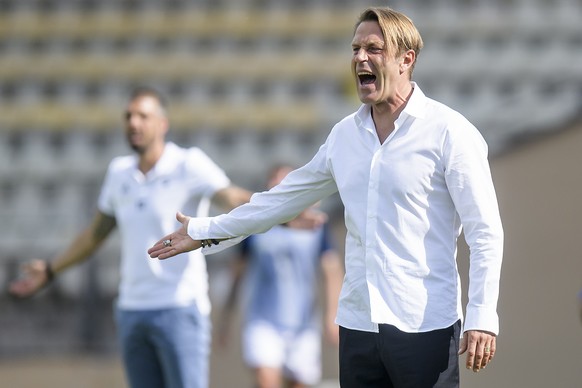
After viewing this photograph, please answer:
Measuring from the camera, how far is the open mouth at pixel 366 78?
12.2ft

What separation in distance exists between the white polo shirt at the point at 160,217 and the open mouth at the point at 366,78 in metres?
2.08

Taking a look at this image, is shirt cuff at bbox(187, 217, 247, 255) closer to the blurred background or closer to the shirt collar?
the shirt collar

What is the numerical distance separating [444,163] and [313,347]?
14.9 ft

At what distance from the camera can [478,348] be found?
349 centimetres

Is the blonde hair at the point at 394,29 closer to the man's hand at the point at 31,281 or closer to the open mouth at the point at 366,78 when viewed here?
the open mouth at the point at 366,78

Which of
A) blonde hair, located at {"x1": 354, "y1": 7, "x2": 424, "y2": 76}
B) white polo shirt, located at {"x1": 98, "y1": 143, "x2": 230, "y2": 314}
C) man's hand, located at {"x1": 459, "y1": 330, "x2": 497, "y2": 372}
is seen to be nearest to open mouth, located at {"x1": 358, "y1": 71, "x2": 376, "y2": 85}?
blonde hair, located at {"x1": 354, "y1": 7, "x2": 424, "y2": 76}

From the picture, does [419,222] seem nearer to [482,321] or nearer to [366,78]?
[482,321]

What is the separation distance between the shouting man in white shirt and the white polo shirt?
76.9 inches

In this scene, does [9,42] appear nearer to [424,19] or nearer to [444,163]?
[424,19]

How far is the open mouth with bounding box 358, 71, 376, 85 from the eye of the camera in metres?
3.71

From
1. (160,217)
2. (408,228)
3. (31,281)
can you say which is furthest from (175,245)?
(31,281)

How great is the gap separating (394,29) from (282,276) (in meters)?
4.42

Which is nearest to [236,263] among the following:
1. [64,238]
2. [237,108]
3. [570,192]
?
[570,192]

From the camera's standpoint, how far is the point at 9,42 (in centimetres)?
2031
